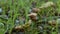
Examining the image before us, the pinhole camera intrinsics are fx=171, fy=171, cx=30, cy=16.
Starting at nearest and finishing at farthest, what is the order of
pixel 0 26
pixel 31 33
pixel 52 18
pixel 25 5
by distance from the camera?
pixel 0 26 → pixel 31 33 → pixel 52 18 → pixel 25 5

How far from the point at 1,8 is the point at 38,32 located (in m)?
0.42

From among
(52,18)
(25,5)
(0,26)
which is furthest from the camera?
(25,5)

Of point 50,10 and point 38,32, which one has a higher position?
point 50,10

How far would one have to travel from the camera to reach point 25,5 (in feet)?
4.62

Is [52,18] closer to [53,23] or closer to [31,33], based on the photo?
[53,23]

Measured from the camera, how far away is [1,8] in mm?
1425

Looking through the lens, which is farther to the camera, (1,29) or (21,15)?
(21,15)

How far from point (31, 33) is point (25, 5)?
314mm

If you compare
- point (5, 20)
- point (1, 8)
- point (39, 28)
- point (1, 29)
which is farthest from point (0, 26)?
point (1, 8)

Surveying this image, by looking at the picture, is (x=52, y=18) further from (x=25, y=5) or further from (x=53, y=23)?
(x=25, y=5)

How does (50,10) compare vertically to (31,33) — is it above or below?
above

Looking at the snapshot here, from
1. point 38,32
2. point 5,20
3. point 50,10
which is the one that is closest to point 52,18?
point 50,10

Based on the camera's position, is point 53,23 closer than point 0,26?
No

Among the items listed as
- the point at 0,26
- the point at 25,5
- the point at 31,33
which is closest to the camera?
the point at 0,26
